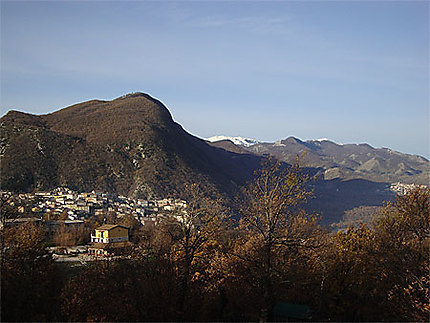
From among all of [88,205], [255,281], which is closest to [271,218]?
[255,281]

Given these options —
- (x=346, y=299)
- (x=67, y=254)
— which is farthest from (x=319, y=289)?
(x=67, y=254)

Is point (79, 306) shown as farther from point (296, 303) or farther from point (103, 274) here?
point (296, 303)

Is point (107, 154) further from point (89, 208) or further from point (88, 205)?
point (89, 208)

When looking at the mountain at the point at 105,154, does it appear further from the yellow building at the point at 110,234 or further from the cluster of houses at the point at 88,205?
the yellow building at the point at 110,234

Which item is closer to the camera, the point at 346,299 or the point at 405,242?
the point at 346,299

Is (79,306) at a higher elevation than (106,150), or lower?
lower

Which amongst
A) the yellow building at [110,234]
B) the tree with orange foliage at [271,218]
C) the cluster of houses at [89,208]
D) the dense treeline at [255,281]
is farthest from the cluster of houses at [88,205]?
the tree with orange foliage at [271,218]
